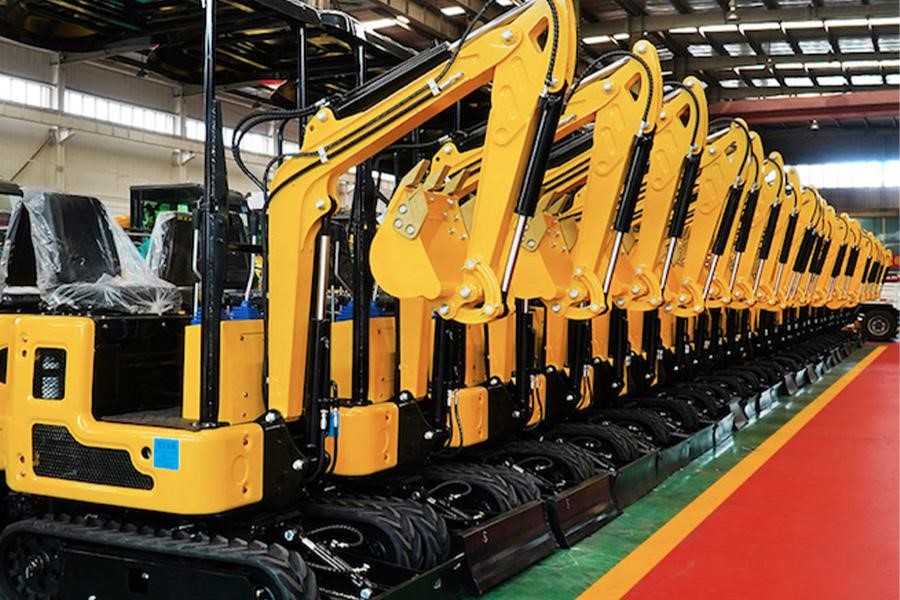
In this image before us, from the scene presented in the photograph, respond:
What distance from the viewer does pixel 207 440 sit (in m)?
4.12

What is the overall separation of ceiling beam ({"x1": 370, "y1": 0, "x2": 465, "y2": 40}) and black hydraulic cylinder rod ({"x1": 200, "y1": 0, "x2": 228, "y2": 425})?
1237cm

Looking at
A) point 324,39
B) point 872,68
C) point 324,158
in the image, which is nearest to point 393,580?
point 324,158

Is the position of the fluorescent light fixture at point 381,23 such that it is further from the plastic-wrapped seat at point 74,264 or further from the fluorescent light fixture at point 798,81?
the plastic-wrapped seat at point 74,264

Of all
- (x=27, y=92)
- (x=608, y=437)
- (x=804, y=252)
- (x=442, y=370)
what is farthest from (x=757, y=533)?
(x=27, y=92)

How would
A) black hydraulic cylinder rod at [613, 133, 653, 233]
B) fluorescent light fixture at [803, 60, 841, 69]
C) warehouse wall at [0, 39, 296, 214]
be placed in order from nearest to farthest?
black hydraulic cylinder rod at [613, 133, 653, 233], warehouse wall at [0, 39, 296, 214], fluorescent light fixture at [803, 60, 841, 69]

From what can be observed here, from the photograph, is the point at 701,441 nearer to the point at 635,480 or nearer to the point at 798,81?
the point at 635,480

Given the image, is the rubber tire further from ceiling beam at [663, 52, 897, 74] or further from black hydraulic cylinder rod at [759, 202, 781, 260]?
ceiling beam at [663, 52, 897, 74]

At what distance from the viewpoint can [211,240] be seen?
4.20 metres

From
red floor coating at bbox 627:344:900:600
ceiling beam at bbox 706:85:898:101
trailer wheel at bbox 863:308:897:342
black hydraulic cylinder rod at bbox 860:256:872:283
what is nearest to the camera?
red floor coating at bbox 627:344:900:600

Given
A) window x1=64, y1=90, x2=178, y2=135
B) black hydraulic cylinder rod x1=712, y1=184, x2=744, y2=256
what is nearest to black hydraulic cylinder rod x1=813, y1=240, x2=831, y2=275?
black hydraulic cylinder rod x1=712, y1=184, x2=744, y2=256

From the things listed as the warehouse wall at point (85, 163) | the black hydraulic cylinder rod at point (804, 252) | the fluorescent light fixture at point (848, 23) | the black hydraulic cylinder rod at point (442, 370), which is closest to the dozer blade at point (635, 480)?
the black hydraulic cylinder rod at point (442, 370)

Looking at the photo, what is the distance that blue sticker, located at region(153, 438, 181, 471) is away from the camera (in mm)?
4137

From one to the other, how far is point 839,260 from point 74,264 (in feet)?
51.6

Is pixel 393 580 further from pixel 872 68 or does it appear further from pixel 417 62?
pixel 872 68
